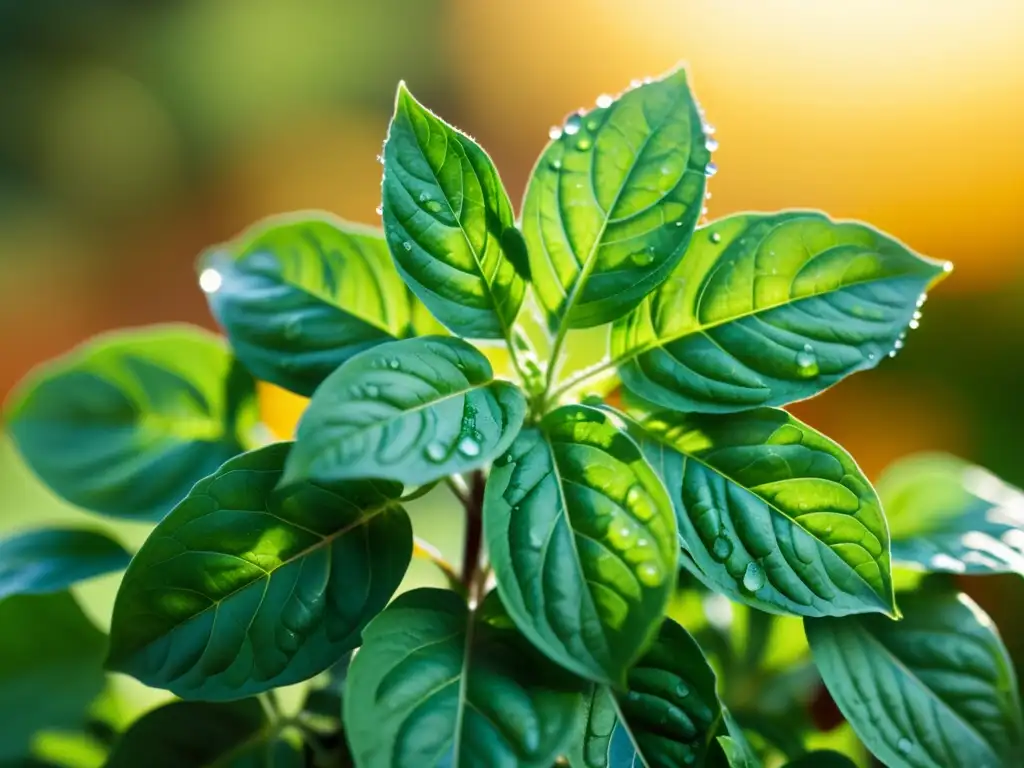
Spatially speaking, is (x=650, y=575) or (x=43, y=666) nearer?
(x=650, y=575)

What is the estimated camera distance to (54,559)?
695mm

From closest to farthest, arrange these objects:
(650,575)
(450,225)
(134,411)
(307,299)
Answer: (650,575)
(450,225)
(307,299)
(134,411)

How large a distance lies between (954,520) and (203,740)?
1.77ft

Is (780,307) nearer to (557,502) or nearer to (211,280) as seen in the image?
(557,502)

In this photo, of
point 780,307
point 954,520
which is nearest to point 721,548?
point 780,307

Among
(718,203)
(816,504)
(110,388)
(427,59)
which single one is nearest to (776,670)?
(816,504)

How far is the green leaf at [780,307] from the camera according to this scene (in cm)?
52

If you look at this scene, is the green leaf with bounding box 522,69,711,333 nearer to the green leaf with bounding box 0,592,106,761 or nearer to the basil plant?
the basil plant

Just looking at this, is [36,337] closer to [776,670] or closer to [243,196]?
[243,196]

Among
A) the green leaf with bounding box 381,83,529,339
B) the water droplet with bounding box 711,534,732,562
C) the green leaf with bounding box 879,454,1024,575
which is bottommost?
the green leaf with bounding box 879,454,1024,575

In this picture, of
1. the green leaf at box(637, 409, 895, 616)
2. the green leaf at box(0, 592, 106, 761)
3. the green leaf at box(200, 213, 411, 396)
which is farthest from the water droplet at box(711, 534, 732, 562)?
the green leaf at box(0, 592, 106, 761)

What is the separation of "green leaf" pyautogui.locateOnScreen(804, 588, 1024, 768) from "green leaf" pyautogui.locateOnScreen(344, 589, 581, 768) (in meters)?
0.19

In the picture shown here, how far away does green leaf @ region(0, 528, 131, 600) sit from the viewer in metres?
0.64

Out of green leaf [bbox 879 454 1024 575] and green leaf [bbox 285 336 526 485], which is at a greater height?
green leaf [bbox 285 336 526 485]
